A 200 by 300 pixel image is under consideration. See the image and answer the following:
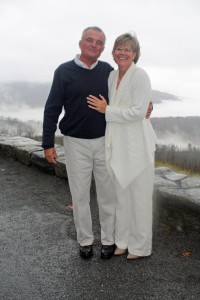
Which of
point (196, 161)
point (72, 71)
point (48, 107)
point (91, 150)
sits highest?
point (72, 71)

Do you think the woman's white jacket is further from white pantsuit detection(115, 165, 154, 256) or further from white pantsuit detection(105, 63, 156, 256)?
white pantsuit detection(115, 165, 154, 256)

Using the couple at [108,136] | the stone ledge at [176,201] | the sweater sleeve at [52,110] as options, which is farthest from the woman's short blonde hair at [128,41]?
the stone ledge at [176,201]

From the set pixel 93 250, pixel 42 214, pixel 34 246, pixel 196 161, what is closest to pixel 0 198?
pixel 42 214

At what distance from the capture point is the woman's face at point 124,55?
3387mm

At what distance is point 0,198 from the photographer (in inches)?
227

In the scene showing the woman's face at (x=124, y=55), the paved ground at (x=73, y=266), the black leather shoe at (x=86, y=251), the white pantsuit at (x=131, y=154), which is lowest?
the paved ground at (x=73, y=266)

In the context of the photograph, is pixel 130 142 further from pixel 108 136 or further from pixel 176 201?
pixel 176 201

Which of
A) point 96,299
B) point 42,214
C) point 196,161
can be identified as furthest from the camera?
point 196,161

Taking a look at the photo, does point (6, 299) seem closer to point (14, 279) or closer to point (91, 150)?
point (14, 279)

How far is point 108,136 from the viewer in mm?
3568

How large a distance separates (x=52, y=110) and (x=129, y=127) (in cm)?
76

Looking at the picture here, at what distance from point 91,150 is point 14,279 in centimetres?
135

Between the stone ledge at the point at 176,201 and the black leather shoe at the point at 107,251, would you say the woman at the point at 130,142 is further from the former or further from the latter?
the stone ledge at the point at 176,201

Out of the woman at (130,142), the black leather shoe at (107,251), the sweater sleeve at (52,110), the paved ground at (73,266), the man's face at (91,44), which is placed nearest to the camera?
the paved ground at (73,266)
